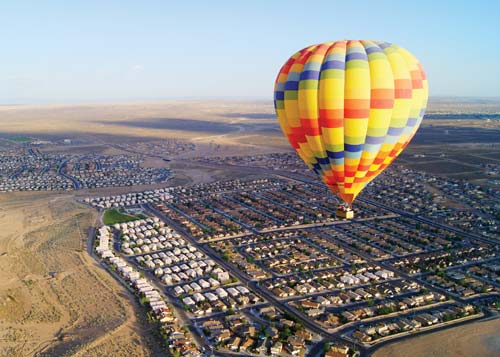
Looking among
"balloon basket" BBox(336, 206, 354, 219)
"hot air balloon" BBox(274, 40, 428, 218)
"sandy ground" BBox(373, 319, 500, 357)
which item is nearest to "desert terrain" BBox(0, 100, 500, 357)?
"sandy ground" BBox(373, 319, 500, 357)

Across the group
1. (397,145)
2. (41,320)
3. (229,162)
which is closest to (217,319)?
(41,320)

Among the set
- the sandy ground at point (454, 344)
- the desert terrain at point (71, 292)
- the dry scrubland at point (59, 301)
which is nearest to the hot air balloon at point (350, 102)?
the sandy ground at point (454, 344)

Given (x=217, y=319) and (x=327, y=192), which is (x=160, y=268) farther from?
(x=327, y=192)

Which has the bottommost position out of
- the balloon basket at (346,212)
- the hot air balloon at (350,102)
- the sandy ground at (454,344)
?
the sandy ground at (454,344)

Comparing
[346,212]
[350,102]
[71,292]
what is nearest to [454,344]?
[346,212]

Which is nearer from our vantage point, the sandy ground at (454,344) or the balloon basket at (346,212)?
the sandy ground at (454,344)

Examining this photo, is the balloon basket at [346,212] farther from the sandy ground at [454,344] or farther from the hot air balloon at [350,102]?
the sandy ground at [454,344]

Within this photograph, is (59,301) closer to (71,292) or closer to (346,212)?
(71,292)
